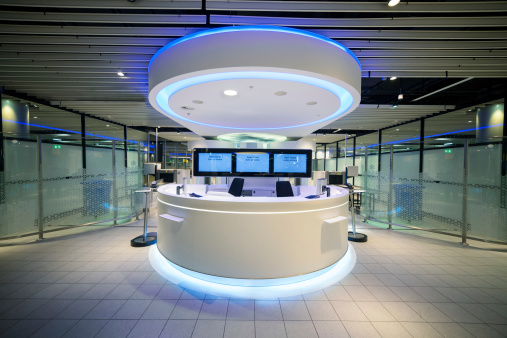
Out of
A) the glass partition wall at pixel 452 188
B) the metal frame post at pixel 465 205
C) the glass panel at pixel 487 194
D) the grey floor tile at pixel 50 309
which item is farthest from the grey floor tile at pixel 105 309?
the glass panel at pixel 487 194

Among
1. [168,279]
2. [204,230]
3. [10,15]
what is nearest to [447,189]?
[204,230]

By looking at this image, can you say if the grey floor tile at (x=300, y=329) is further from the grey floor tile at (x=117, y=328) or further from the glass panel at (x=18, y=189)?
the glass panel at (x=18, y=189)

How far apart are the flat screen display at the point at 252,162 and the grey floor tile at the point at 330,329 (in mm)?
4239

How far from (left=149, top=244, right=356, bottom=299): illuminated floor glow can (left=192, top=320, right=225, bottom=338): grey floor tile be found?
1.50ft

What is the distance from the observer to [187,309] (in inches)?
90.0

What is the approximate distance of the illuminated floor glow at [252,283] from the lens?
258cm

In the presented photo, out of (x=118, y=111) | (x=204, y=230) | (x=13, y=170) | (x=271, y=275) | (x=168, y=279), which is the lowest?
(x=168, y=279)

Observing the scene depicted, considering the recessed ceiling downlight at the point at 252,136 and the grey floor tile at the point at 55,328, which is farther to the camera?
the recessed ceiling downlight at the point at 252,136

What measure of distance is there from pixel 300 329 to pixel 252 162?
4406mm

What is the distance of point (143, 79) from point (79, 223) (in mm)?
4015

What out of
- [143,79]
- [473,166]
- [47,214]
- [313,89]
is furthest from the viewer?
[473,166]

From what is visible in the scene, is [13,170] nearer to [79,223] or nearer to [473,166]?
[79,223]

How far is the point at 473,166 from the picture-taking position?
5.29 meters

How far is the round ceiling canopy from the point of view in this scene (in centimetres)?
238
